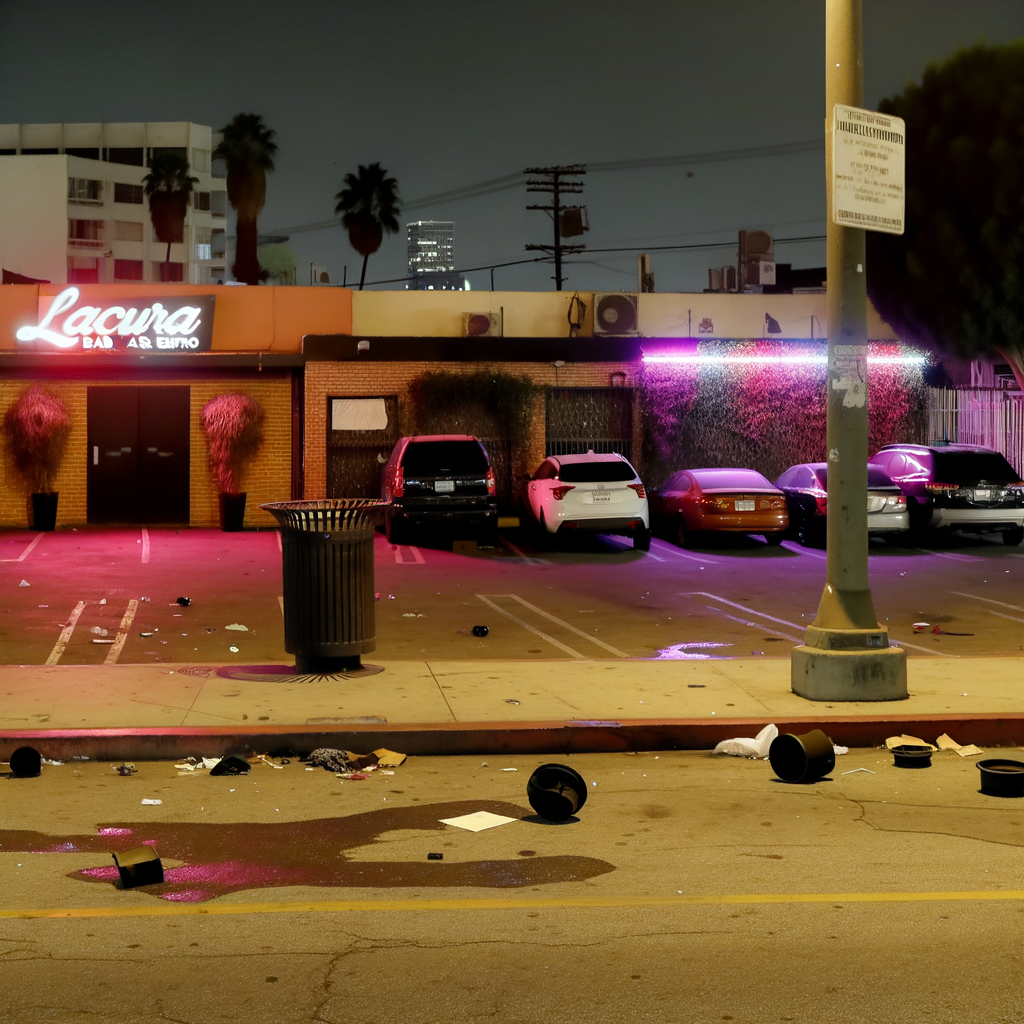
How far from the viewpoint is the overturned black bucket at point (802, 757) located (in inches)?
309

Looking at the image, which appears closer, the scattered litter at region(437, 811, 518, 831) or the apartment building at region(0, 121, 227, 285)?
the scattered litter at region(437, 811, 518, 831)

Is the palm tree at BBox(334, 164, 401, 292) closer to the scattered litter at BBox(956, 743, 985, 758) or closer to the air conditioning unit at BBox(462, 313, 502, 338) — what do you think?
the air conditioning unit at BBox(462, 313, 502, 338)

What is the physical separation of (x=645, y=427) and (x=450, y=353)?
14.3ft

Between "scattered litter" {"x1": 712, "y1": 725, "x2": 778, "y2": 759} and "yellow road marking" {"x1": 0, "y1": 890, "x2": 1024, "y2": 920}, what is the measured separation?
2.92 meters

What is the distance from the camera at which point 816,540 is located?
23.9 metres

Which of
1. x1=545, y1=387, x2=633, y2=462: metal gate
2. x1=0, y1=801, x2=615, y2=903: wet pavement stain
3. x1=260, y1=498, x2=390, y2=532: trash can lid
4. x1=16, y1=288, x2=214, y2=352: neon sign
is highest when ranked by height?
x1=16, y1=288, x2=214, y2=352: neon sign

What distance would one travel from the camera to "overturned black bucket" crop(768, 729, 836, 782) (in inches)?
309

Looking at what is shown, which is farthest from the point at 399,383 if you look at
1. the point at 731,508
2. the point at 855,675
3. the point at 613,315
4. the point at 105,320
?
the point at 855,675

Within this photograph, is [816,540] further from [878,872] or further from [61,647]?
[878,872]

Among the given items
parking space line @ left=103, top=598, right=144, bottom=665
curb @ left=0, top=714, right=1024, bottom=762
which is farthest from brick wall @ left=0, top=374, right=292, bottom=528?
curb @ left=0, top=714, right=1024, bottom=762

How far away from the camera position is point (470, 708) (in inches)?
373

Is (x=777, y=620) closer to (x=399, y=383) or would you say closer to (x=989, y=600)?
(x=989, y=600)

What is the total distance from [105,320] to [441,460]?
813 cm

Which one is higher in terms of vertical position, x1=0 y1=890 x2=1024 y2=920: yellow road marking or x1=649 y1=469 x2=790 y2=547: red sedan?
x1=649 y1=469 x2=790 y2=547: red sedan
